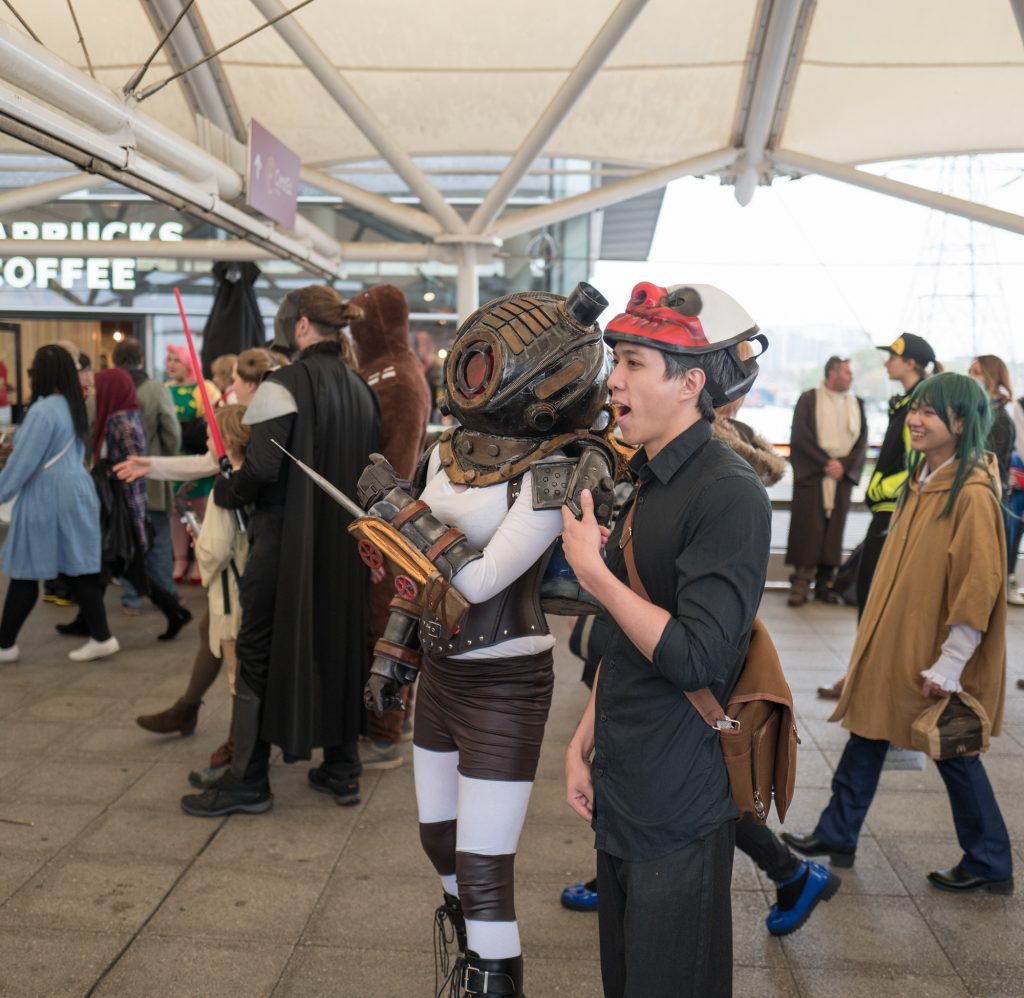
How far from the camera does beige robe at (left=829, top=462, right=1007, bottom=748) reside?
3176 millimetres

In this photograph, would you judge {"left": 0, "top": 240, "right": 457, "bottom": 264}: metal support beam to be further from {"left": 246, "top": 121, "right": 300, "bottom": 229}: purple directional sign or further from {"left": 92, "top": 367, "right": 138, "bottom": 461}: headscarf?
{"left": 92, "top": 367, "right": 138, "bottom": 461}: headscarf

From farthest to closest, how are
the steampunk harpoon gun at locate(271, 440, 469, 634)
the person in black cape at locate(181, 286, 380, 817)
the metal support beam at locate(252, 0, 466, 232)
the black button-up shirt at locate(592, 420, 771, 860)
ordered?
1. the metal support beam at locate(252, 0, 466, 232)
2. the person in black cape at locate(181, 286, 380, 817)
3. the steampunk harpoon gun at locate(271, 440, 469, 634)
4. the black button-up shirt at locate(592, 420, 771, 860)

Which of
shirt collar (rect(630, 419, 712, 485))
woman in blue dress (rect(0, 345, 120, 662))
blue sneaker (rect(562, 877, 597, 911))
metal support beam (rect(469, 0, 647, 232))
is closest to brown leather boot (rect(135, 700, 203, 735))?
woman in blue dress (rect(0, 345, 120, 662))

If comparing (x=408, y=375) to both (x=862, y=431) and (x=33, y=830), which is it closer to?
(x=33, y=830)

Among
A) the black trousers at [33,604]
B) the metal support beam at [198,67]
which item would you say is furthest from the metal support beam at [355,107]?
the black trousers at [33,604]

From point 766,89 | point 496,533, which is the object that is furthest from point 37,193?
point 496,533

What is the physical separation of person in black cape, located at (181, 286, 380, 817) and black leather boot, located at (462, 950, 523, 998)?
1702 mm

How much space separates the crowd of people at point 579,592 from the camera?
6.04ft

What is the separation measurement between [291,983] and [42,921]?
2.84ft

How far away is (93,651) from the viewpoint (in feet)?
20.1

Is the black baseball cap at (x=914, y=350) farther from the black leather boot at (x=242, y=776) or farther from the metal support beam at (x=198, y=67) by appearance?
the metal support beam at (x=198, y=67)

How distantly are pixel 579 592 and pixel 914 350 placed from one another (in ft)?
10.8

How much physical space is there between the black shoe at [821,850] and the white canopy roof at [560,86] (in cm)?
454

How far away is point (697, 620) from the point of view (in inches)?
66.9
